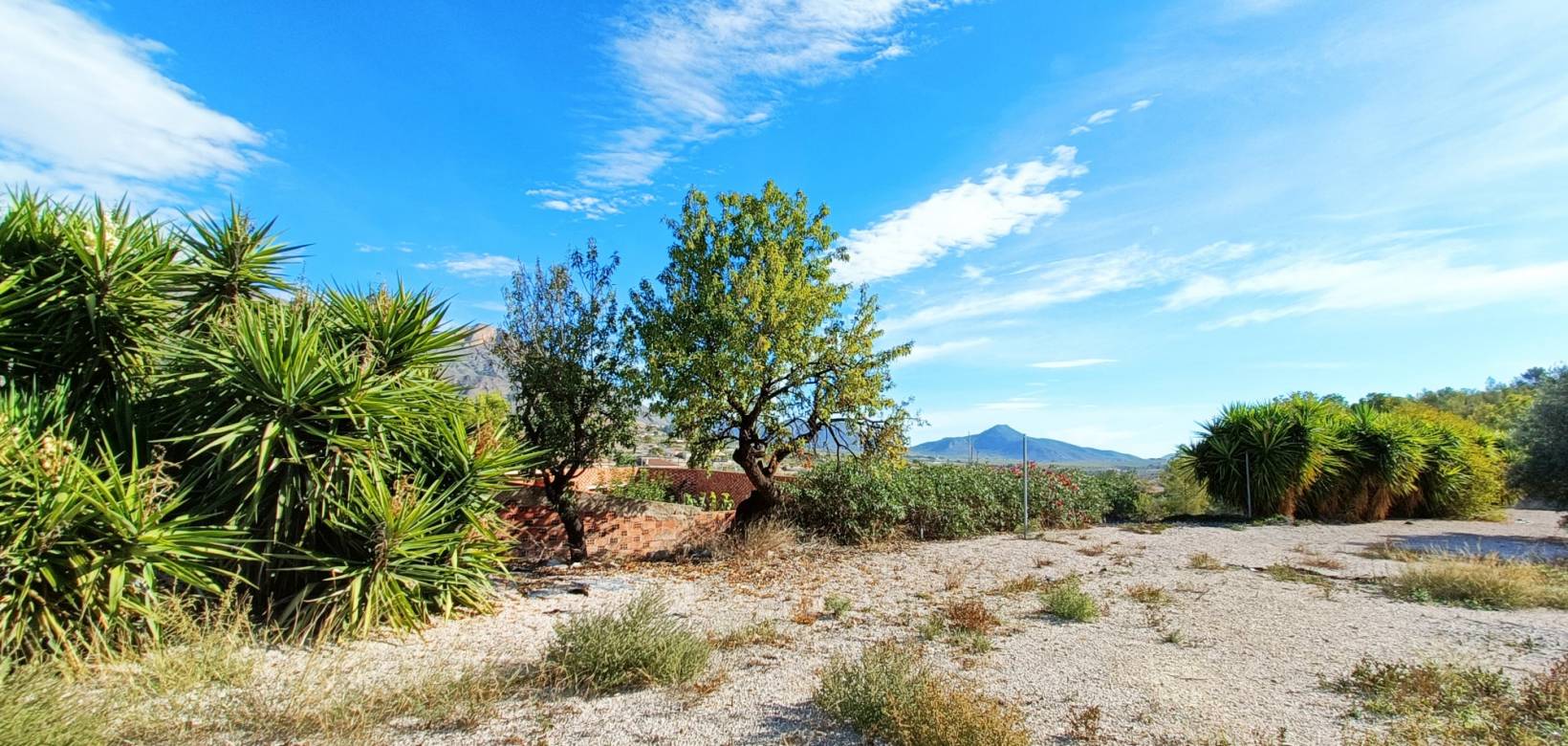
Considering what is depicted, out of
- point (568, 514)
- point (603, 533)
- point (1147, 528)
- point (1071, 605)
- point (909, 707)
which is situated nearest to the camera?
point (909, 707)

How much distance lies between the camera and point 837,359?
10.5 metres

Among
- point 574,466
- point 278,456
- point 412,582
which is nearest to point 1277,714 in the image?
point 412,582

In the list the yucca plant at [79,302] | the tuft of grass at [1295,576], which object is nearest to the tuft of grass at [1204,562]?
the tuft of grass at [1295,576]

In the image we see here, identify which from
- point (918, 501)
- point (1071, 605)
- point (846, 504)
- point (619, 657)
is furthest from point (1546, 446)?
point (619, 657)

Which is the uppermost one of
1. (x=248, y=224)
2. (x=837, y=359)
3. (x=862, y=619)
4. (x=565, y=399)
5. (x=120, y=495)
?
(x=248, y=224)

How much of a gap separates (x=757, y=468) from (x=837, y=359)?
220 cm

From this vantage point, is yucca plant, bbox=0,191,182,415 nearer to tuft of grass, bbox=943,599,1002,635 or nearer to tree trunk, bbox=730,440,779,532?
tree trunk, bbox=730,440,779,532

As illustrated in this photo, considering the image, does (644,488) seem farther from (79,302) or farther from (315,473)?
(79,302)

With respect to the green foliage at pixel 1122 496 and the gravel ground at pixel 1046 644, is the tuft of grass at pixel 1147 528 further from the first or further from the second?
the gravel ground at pixel 1046 644

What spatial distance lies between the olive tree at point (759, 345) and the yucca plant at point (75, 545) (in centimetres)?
528

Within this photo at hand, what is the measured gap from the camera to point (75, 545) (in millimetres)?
4781

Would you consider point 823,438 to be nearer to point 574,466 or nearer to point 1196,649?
point 574,466

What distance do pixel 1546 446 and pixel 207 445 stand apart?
70.6 ft

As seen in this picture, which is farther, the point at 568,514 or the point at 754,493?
the point at 754,493
